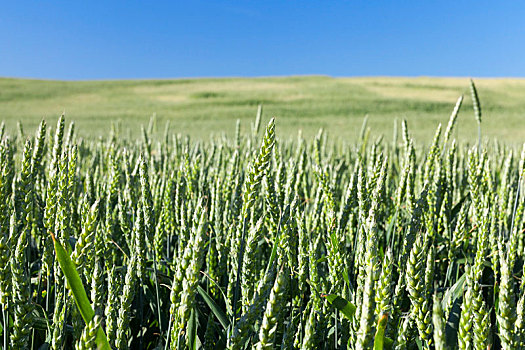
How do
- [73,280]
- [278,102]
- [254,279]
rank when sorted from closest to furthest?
[73,280], [254,279], [278,102]

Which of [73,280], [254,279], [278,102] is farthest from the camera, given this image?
[278,102]

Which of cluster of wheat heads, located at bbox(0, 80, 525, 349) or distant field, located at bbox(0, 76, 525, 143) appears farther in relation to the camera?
distant field, located at bbox(0, 76, 525, 143)

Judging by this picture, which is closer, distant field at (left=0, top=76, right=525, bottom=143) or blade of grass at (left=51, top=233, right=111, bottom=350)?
blade of grass at (left=51, top=233, right=111, bottom=350)

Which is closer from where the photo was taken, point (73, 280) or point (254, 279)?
point (73, 280)

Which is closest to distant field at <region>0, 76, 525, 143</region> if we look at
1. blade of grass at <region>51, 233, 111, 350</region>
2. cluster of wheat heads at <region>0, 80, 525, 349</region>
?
cluster of wheat heads at <region>0, 80, 525, 349</region>

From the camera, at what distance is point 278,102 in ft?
91.8

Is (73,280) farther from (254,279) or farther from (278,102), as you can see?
(278,102)

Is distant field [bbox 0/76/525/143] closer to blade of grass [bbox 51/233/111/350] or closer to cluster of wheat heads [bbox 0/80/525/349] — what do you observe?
cluster of wheat heads [bbox 0/80/525/349]

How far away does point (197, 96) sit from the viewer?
31031 mm

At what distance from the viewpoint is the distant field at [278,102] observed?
20531 millimetres

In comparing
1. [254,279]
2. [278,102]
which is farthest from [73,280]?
[278,102]

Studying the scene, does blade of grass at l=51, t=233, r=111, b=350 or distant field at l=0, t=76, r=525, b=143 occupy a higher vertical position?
distant field at l=0, t=76, r=525, b=143

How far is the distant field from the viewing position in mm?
20531

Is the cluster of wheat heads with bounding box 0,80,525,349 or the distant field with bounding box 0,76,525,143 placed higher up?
the distant field with bounding box 0,76,525,143
